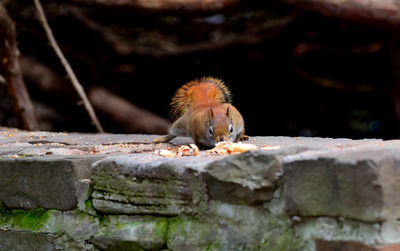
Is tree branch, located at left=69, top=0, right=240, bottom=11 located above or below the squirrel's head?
above

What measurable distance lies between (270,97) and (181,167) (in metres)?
4.80

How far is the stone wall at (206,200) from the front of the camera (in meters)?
1.66

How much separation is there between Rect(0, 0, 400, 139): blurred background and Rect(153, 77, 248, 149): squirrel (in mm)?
2885

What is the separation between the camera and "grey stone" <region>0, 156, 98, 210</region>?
2.25 metres

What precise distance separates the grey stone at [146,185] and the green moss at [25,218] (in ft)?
0.84

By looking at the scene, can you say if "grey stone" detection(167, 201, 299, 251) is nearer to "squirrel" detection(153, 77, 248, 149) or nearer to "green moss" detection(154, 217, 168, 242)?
"green moss" detection(154, 217, 168, 242)

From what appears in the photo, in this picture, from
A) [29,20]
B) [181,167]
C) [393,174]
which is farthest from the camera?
[29,20]

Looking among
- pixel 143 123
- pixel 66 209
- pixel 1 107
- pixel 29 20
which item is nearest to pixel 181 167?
pixel 66 209

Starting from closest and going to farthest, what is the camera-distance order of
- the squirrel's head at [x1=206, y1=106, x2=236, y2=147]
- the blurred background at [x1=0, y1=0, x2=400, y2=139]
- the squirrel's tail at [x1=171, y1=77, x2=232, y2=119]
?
1. the squirrel's head at [x1=206, y1=106, x2=236, y2=147]
2. the squirrel's tail at [x1=171, y1=77, x2=232, y2=119]
3. the blurred background at [x1=0, y1=0, x2=400, y2=139]

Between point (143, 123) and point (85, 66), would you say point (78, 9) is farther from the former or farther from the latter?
point (143, 123)

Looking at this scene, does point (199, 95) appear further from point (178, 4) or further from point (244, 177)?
point (178, 4)

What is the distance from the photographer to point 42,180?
229 centimetres

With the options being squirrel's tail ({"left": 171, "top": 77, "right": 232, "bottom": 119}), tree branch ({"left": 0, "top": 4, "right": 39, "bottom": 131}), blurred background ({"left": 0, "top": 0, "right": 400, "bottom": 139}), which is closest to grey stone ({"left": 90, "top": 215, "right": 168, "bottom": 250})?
squirrel's tail ({"left": 171, "top": 77, "right": 232, "bottom": 119})

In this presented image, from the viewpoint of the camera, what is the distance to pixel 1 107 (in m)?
7.07
